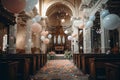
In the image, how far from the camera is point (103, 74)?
4.62 m

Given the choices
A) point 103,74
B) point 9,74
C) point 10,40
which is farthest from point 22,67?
point 10,40

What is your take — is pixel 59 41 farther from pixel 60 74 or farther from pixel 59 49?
pixel 60 74

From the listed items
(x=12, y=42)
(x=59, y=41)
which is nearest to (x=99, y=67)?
(x=12, y=42)

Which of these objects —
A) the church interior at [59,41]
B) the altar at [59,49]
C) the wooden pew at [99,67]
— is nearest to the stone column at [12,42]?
the church interior at [59,41]

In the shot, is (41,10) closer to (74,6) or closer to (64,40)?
(74,6)

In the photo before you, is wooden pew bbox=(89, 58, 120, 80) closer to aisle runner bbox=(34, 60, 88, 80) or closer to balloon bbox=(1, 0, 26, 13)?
aisle runner bbox=(34, 60, 88, 80)

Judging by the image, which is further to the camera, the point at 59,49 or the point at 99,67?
the point at 59,49

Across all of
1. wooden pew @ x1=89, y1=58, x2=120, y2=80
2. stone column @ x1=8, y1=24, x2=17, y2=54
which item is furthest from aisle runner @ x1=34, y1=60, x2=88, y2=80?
stone column @ x1=8, y1=24, x2=17, y2=54

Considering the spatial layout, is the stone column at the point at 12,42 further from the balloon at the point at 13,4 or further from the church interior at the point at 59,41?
the balloon at the point at 13,4

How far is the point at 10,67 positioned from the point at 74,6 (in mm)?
18600

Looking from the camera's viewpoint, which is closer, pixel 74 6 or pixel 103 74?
pixel 103 74

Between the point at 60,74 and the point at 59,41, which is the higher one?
the point at 59,41

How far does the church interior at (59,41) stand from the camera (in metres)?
4.42

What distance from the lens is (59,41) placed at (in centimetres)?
2650
